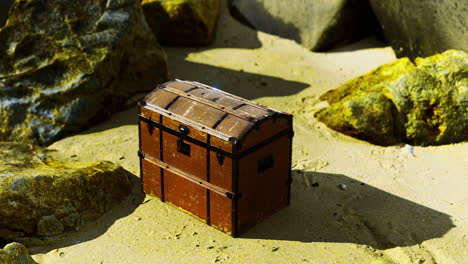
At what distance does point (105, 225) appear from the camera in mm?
7934

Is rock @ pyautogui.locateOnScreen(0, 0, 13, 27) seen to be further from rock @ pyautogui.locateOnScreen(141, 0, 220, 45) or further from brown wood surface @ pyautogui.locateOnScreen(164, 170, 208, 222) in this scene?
brown wood surface @ pyautogui.locateOnScreen(164, 170, 208, 222)

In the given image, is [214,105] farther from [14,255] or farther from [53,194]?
[14,255]

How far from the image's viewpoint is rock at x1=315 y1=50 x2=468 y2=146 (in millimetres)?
9836

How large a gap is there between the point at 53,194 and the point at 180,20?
5.85m

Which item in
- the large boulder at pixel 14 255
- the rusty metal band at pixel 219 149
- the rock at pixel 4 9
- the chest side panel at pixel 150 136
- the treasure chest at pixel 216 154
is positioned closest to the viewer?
the large boulder at pixel 14 255

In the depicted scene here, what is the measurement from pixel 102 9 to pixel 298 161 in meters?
3.90

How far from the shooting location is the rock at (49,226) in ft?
25.1

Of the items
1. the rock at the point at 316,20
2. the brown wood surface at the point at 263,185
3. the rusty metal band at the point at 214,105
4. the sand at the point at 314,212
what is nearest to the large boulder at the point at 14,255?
the sand at the point at 314,212

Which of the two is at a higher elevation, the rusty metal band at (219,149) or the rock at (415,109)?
the rusty metal band at (219,149)

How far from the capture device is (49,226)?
7.70 meters

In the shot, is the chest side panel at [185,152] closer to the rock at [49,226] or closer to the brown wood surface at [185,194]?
the brown wood surface at [185,194]

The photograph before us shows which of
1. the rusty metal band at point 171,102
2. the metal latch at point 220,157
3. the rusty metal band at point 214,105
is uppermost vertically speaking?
the rusty metal band at point 214,105

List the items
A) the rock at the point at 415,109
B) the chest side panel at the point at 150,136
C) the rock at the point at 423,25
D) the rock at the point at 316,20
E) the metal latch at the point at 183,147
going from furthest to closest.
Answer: the rock at the point at 316,20, the rock at the point at 423,25, the rock at the point at 415,109, the chest side panel at the point at 150,136, the metal latch at the point at 183,147

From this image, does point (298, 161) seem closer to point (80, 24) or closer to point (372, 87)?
point (372, 87)
